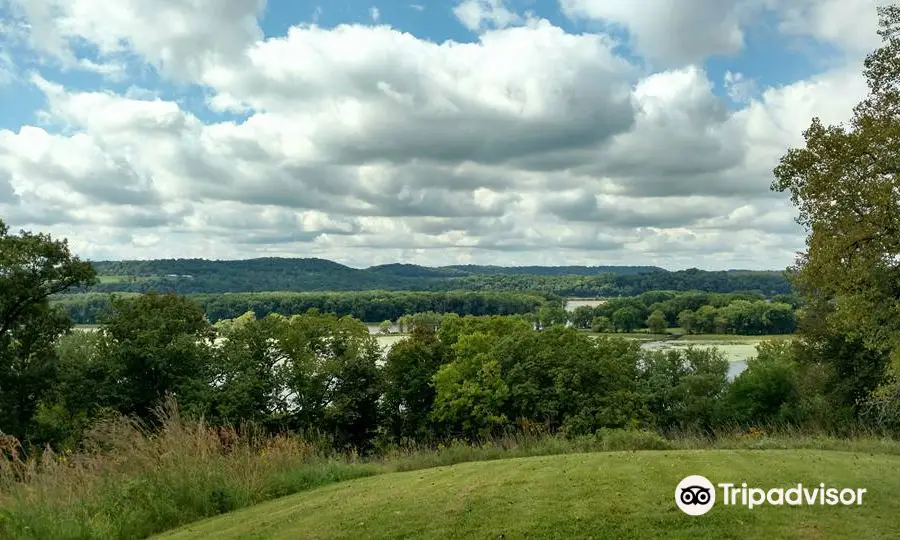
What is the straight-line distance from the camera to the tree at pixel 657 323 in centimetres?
11525

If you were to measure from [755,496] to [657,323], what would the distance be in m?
112

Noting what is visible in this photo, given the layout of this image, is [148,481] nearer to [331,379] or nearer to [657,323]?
[331,379]

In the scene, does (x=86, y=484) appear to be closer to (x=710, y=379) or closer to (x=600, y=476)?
(x=600, y=476)

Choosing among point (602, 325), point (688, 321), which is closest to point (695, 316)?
point (688, 321)

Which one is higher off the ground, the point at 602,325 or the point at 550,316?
the point at 550,316

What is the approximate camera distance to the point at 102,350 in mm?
32031

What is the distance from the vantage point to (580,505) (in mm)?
8398

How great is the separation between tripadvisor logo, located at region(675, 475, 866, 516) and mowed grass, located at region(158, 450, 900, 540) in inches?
5.6

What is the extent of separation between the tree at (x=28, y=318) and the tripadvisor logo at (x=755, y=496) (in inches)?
A: 1158

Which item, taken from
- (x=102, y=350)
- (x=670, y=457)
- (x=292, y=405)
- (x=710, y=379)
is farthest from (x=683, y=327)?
(x=670, y=457)

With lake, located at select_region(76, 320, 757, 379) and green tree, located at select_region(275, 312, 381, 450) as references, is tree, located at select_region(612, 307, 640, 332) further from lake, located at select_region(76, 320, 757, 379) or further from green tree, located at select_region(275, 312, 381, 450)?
green tree, located at select_region(275, 312, 381, 450)

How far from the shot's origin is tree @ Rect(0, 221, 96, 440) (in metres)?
27.7

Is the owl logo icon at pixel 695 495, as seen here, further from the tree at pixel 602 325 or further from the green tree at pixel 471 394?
the tree at pixel 602 325

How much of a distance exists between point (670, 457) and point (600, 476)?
2513mm
